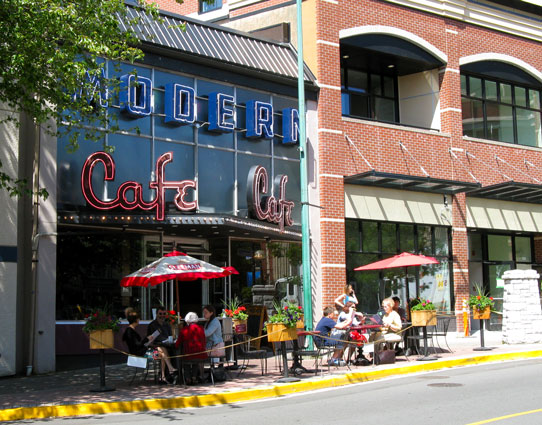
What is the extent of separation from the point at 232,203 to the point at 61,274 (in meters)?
5.04

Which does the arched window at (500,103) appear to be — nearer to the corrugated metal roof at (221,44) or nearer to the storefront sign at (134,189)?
the corrugated metal roof at (221,44)

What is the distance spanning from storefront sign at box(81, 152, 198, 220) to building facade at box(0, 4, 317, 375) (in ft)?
0.09

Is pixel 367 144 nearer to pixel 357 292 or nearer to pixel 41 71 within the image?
pixel 357 292

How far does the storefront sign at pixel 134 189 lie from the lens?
703 inches

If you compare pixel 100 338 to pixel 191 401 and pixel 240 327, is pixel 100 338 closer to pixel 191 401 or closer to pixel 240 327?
pixel 191 401

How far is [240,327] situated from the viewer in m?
16.9

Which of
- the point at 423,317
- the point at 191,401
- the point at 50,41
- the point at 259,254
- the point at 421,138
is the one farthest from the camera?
the point at 421,138

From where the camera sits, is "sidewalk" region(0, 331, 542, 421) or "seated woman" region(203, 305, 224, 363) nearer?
"sidewalk" region(0, 331, 542, 421)

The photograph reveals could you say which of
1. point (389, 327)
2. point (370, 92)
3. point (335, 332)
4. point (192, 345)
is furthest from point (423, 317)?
point (370, 92)

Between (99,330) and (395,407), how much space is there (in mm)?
5564

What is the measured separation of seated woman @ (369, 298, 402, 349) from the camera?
56.1ft

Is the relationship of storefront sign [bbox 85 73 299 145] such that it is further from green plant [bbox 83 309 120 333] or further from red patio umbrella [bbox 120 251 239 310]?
green plant [bbox 83 309 120 333]

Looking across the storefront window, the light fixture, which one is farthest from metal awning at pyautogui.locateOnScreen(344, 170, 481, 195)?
the storefront window

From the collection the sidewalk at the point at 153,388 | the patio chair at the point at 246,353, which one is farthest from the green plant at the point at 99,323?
the patio chair at the point at 246,353
